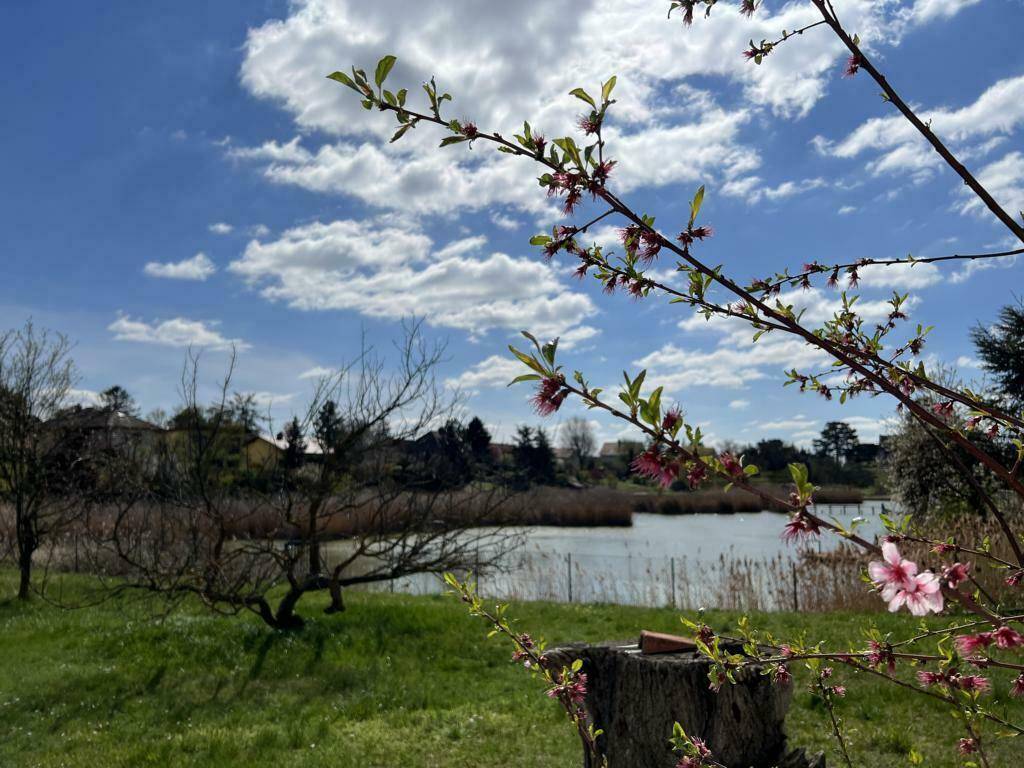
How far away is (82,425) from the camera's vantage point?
53.7 ft

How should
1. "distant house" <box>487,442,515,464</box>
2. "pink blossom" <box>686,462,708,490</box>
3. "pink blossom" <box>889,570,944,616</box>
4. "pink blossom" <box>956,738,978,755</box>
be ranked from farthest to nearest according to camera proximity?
"distant house" <box>487,442,515,464</box> → "pink blossom" <box>956,738,978,755</box> → "pink blossom" <box>686,462,708,490</box> → "pink blossom" <box>889,570,944,616</box>

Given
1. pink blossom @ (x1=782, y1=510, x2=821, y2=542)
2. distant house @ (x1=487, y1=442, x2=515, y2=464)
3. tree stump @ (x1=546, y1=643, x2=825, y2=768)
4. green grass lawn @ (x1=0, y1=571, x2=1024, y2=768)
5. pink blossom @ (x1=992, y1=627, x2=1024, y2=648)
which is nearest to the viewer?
pink blossom @ (x1=992, y1=627, x2=1024, y2=648)

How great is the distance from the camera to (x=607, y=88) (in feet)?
5.41

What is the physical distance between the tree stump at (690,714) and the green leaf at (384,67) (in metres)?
3.27

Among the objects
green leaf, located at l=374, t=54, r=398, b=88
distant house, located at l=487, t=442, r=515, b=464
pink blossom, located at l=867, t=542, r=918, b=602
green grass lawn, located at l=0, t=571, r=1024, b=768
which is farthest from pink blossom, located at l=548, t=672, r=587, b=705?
distant house, located at l=487, t=442, r=515, b=464

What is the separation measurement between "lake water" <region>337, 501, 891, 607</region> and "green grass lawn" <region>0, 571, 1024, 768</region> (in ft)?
5.15

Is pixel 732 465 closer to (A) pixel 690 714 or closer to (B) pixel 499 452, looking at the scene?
(A) pixel 690 714

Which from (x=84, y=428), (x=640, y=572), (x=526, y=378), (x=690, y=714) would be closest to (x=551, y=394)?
(x=526, y=378)

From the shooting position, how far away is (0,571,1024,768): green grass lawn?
610 cm

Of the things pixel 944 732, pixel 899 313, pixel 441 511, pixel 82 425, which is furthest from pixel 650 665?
pixel 82 425

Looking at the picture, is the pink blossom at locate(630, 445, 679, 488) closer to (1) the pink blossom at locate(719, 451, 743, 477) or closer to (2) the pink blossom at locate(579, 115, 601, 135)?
(1) the pink blossom at locate(719, 451, 743, 477)

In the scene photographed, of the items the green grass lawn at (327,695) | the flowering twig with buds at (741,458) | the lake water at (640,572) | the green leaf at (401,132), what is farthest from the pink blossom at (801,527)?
the green grass lawn at (327,695)

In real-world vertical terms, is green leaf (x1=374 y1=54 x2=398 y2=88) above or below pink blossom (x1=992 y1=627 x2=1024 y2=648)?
above

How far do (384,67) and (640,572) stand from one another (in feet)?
51.6
